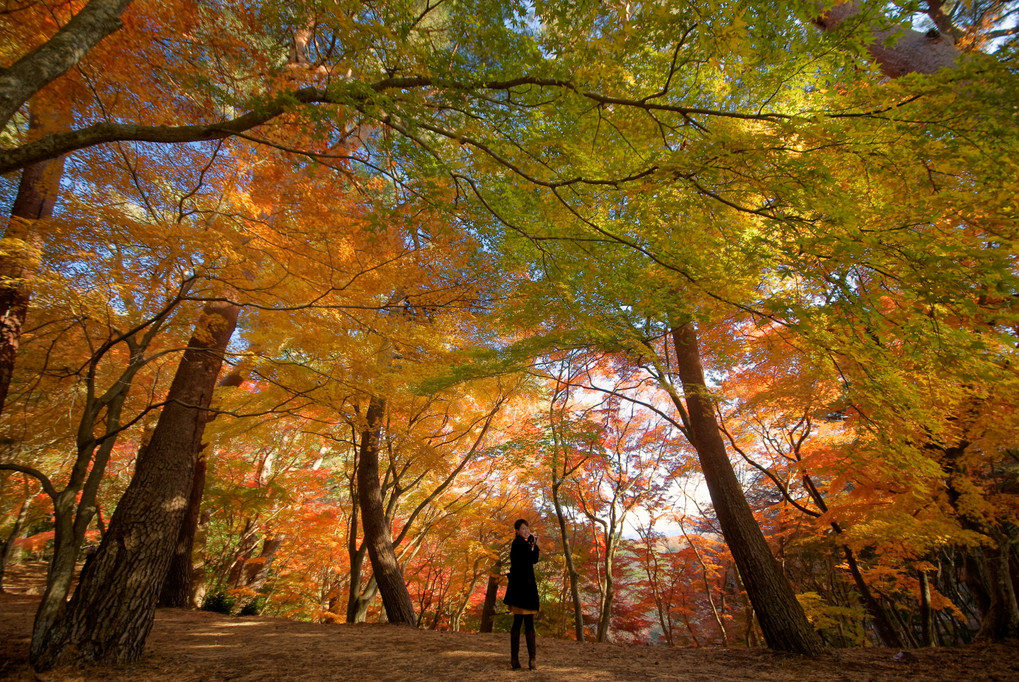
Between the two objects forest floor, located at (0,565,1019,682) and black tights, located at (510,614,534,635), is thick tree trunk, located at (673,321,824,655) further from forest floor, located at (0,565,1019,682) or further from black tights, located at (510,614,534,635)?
black tights, located at (510,614,534,635)

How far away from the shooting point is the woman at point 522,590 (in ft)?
12.2

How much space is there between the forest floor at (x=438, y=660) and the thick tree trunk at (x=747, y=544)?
257 millimetres

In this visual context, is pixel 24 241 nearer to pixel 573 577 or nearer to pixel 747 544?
pixel 747 544

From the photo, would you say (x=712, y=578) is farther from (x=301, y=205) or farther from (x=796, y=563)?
(x=301, y=205)

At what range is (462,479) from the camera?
10.4 m

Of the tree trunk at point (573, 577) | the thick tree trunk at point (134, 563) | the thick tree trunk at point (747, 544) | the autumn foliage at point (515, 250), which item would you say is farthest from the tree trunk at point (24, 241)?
the tree trunk at point (573, 577)

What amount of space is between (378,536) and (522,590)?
3973 millimetres

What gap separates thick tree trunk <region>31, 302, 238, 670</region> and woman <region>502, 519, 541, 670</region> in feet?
9.75

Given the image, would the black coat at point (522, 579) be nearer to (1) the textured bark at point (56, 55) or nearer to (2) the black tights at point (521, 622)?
(2) the black tights at point (521, 622)

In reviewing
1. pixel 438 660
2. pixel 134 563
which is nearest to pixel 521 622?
pixel 438 660

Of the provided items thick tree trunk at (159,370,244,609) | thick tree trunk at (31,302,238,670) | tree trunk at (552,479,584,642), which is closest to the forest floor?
thick tree trunk at (31,302,238,670)

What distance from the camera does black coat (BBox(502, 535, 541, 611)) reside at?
3.73 meters

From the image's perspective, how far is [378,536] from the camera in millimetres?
6938

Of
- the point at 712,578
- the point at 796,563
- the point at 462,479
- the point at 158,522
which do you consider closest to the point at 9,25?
the point at 158,522
